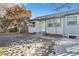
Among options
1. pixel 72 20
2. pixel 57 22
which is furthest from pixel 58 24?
pixel 72 20

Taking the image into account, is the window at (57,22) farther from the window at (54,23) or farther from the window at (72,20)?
the window at (72,20)

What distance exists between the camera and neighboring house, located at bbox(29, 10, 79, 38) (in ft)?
12.1

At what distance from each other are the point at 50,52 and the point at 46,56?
0.29 ft

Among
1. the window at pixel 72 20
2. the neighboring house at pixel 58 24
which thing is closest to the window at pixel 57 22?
the neighboring house at pixel 58 24

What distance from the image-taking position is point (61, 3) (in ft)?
12.1

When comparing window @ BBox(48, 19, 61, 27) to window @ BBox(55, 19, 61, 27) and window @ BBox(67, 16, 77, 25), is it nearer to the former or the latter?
window @ BBox(55, 19, 61, 27)

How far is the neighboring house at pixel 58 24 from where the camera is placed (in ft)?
12.1

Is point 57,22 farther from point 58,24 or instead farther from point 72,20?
point 72,20

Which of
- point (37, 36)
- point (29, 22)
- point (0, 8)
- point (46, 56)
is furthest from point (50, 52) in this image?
point (0, 8)

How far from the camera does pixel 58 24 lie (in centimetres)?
374

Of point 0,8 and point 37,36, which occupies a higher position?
point 0,8

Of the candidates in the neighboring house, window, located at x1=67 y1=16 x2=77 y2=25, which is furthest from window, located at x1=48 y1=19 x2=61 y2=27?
window, located at x1=67 y1=16 x2=77 y2=25

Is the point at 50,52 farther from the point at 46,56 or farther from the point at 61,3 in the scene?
the point at 61,3

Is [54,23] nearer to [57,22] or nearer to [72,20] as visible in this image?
[57,22]
